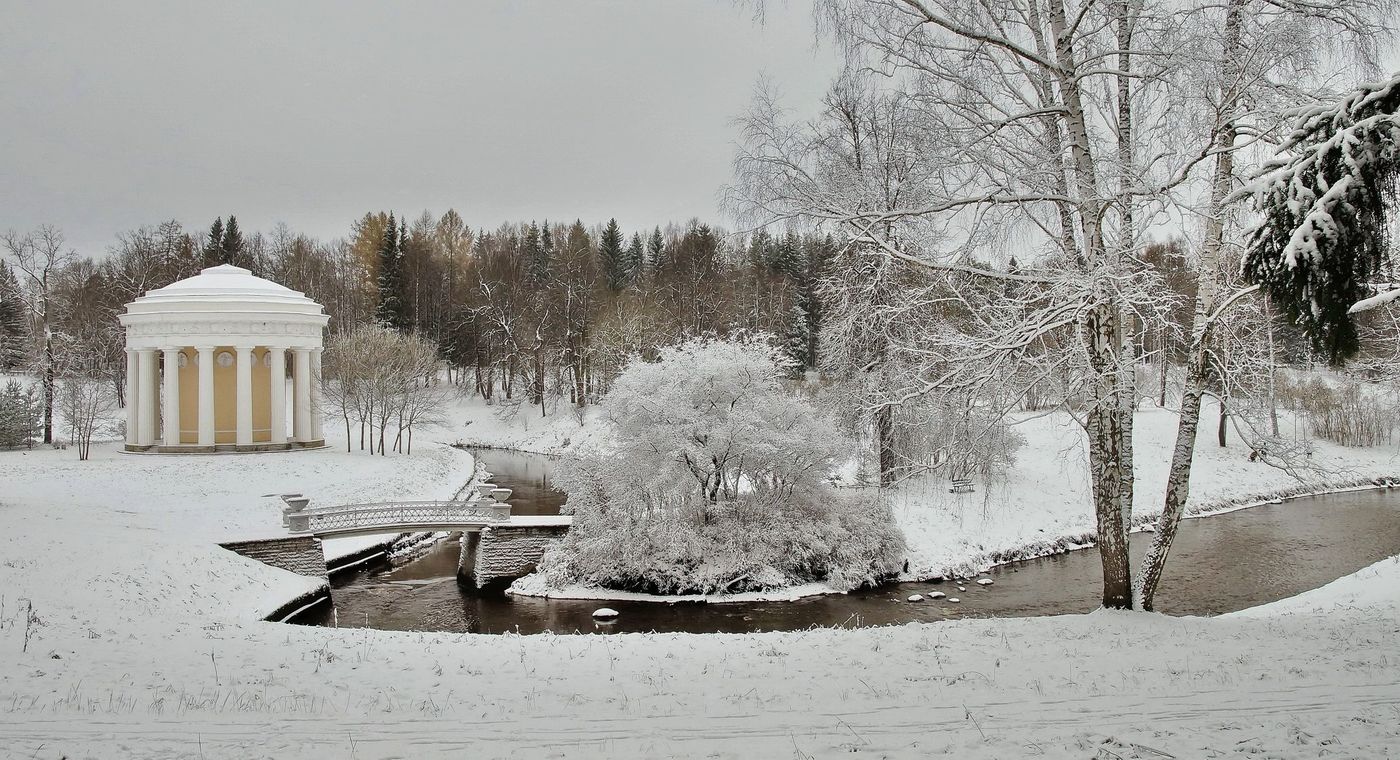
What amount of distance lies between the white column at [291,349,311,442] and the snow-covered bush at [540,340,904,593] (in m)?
19.4

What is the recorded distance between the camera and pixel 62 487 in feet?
74.7

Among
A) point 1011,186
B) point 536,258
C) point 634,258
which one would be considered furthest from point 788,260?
point 1011,186

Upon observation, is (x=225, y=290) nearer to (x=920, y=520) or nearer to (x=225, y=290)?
(x=225, y=290)

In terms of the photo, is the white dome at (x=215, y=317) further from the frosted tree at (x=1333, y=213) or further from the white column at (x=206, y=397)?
the frosted tree at (x=1333, y=213)

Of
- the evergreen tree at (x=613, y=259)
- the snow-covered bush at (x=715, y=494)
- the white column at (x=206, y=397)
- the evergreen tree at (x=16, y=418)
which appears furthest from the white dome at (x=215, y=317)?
the evergreen tree at (x=613, y=259)

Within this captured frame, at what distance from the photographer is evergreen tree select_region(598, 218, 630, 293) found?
56.0m

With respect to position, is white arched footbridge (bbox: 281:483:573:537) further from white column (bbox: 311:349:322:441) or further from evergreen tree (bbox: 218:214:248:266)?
evergreen tree (bbox: 218:214:248:266)

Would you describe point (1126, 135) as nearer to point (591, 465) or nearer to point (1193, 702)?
point (1193, 702)

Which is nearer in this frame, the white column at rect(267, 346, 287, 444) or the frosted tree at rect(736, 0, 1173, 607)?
the frosted tree at rect(736, 0, 1173, 607)

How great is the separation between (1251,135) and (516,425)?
4155 cm

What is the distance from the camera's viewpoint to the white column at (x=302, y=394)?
33.7m

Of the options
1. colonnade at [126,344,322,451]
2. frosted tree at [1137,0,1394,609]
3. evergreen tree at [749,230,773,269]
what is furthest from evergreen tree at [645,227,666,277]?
frosted tree at [1137,0,1394,609]

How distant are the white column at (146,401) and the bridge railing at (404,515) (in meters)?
17.3

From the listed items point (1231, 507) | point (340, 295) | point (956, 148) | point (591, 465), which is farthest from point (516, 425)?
point (956, 148)
